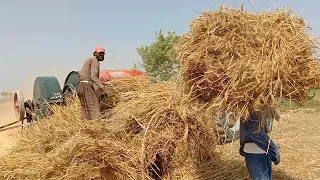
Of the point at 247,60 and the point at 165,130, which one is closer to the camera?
the point at 247,60

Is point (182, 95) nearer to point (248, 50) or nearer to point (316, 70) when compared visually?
point (248, 50)

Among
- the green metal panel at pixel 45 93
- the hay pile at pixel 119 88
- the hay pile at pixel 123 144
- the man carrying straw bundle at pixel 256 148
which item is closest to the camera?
the man carrying straw bundle at pixel 256 148

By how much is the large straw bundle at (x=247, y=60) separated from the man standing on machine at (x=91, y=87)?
2242 millimetres

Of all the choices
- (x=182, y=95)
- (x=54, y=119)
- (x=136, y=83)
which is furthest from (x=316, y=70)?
(x=54, y=119)

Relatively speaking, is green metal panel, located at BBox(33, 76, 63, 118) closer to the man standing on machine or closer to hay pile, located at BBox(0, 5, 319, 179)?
hay pile, located at BBox(0, 5, 319, 179)

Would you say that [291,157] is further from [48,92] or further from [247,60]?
[48,92]

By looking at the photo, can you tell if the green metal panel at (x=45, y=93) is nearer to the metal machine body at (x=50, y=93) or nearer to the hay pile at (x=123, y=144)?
the metal machine body at (x=50, y=93)

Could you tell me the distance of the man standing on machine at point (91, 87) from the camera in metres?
5.88

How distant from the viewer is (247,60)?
361 cm

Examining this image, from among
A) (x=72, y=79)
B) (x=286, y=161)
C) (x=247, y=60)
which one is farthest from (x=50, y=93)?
(x=247, y=60)

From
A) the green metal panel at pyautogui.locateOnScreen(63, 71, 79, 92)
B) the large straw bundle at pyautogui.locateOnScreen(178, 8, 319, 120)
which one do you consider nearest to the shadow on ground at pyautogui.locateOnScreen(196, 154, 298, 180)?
the large straw bundle at pyautogui.locateOnScreen(178, 8, 319, 120)

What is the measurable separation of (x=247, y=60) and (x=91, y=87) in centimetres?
310

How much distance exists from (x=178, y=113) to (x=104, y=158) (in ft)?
3.82

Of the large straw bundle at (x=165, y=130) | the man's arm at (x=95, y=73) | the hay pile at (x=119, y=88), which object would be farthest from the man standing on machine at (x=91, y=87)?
the large straw bundle at (x=165, y=130)
